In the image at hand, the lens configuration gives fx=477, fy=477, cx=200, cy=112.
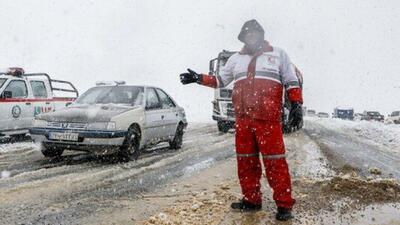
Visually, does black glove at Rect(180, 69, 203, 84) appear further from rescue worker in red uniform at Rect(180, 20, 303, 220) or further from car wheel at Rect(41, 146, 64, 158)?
car wheel at Rect(41, 146, 64, 158)

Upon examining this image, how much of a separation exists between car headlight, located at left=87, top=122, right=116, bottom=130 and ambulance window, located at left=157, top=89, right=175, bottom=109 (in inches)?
99.1

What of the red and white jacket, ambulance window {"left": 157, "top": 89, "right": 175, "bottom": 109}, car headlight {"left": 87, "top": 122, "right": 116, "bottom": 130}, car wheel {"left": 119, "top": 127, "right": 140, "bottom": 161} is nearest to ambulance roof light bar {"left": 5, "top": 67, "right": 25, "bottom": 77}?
ambulance window {"left": 157, "top": 89, "right": 175, "bottom": 109}

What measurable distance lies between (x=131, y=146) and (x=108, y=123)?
774 millimetres

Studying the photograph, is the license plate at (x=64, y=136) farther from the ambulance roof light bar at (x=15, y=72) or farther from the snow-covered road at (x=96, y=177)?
the ambulance roof light bar at (x=15, y=72)

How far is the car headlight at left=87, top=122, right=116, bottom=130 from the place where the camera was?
8195mm

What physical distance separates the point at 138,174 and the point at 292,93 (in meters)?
3.24

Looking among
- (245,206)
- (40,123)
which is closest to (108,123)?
A: (40,123)

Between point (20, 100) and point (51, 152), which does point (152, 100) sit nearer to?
point (51, 152)

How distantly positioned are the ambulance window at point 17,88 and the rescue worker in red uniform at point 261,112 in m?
9.39

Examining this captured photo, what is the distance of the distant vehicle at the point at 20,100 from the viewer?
12.1 metres

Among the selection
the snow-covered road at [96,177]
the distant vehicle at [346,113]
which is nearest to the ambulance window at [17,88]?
the snow-covered road at [96,177]

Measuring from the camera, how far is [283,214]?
4543 millimetres

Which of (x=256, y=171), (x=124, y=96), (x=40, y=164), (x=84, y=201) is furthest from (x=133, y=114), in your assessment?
(x=256, y=171)

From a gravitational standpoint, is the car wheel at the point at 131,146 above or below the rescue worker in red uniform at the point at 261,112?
below
